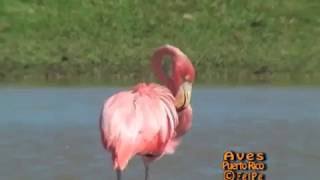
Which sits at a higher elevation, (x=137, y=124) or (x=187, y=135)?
(x=137, y=124)

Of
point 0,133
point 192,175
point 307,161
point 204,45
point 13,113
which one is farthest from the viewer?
point 204,45

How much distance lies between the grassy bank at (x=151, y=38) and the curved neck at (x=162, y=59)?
39.7 ft

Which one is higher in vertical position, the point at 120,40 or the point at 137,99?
the point at 137,99

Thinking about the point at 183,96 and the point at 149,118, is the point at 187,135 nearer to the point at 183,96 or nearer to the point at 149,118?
the point at 183,96

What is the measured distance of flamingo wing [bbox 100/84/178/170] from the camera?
8062mm

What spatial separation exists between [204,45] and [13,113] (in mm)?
8646

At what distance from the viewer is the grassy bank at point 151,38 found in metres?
22.7

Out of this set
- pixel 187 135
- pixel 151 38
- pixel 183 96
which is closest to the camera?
pixel 183 96

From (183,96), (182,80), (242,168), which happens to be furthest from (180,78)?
(242,168)

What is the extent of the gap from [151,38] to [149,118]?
17.3 metres

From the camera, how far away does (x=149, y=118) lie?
814 cm

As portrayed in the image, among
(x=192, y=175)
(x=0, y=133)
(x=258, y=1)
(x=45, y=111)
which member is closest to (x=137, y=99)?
(x=192, y=175)

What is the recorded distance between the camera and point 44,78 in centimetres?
2238

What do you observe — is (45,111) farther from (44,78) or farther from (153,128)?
(153,128)
